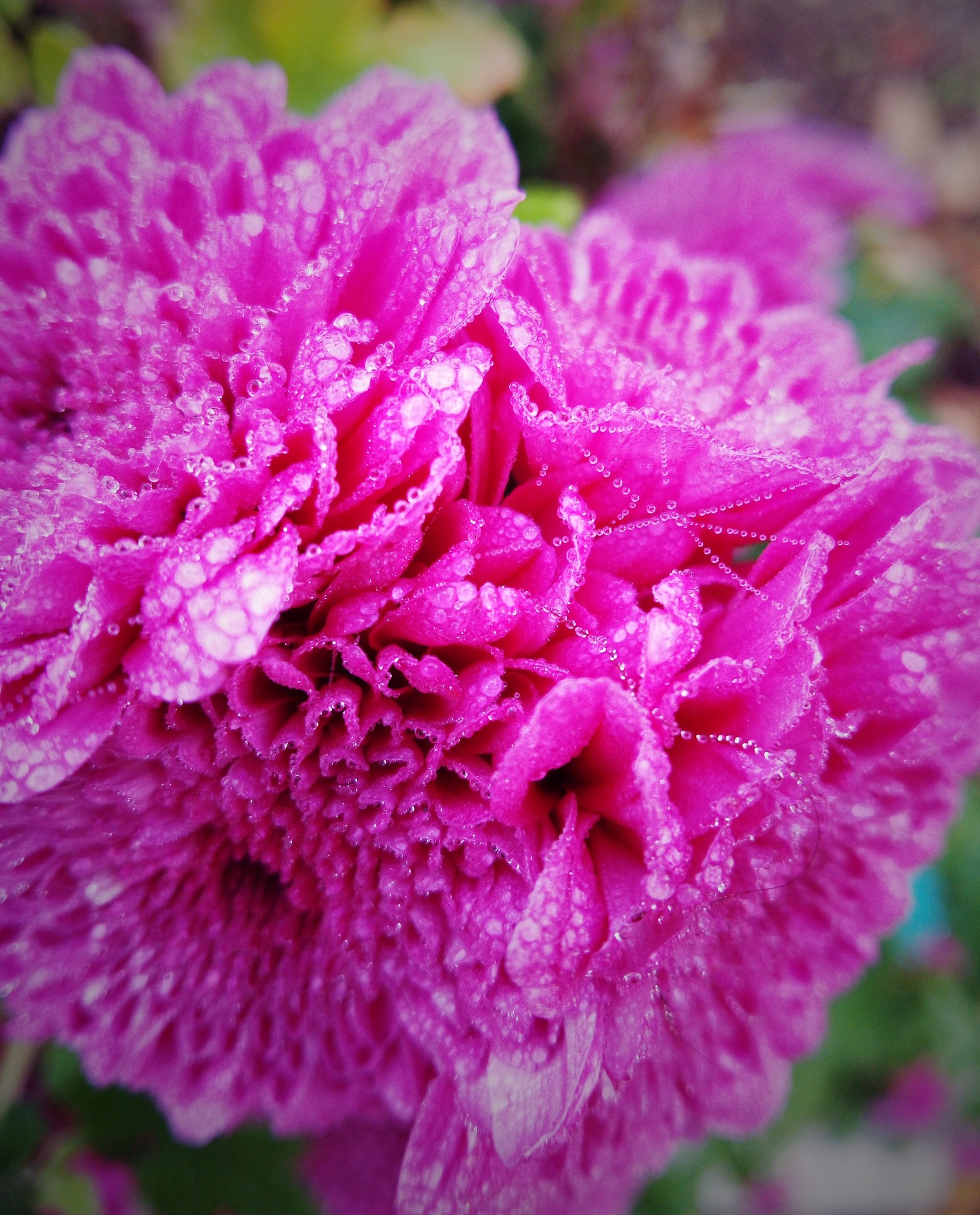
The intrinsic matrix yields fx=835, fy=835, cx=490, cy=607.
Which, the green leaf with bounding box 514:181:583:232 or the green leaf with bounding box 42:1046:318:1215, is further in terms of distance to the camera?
the green leaf with bounding box 42:1046:318:1215

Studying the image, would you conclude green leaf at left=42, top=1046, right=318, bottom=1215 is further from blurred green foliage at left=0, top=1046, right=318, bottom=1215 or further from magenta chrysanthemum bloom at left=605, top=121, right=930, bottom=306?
magenta chrysanthemum bloom at left=605, top=121, right=930, bottom=306

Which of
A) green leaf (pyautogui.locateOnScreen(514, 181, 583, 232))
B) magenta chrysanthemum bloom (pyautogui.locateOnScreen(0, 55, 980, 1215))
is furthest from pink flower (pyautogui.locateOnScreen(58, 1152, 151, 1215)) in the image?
green leaf (pyautogui.locateOnScreen(514, 181, 583, 232))

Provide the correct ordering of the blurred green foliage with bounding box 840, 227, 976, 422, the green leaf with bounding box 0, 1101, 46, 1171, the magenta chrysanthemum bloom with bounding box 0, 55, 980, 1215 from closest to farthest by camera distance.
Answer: the magenta chrysanthemum bloom with bounding box 0, 55, 980, 1215
the green leaf with bounding box 0, 1101, 46, 1171
the blurred green foliage with bounding box 840, 227, 976, 422

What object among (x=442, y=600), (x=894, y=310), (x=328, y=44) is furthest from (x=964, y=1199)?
(x=328, y=44)

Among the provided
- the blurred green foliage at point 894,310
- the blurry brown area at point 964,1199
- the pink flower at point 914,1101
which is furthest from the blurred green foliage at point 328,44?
the blurry brown area at point 964,1199

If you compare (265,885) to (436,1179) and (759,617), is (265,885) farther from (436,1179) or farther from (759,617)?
(759,617)

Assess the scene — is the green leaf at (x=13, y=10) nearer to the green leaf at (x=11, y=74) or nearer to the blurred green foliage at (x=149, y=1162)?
the green leaf at (x=11, y=74)

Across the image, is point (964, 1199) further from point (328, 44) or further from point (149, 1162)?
point (328, 44)
